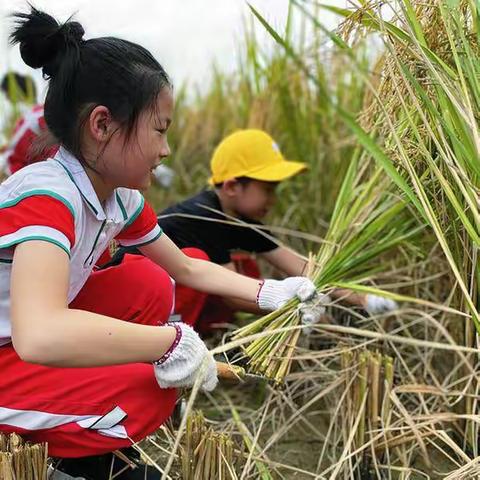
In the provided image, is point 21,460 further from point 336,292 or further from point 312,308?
point 336,292

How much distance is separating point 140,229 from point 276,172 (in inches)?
31.9

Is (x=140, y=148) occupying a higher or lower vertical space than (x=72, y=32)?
lower

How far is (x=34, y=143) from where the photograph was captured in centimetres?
130

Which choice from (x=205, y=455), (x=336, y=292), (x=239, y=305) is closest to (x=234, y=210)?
(x=239, y=305)

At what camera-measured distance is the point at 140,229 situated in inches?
57.3

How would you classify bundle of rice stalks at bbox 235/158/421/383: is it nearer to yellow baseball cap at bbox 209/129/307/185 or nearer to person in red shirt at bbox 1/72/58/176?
yellow baseball cap at bbox 209/129/307/185

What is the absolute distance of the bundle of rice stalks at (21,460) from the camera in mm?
1095

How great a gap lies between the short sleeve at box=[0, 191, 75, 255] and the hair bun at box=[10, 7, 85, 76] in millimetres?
231

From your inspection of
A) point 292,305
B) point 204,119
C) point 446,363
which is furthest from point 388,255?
point 204,119

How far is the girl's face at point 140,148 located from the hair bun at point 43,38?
0.52 ft

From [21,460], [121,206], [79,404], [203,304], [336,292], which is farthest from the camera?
[203,304]

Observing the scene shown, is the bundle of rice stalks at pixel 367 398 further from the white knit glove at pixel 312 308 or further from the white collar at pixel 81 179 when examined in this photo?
the white collar at pixel 81 179

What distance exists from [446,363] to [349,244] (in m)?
0.45

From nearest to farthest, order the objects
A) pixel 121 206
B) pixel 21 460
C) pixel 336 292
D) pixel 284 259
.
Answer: pixel 21 460, pixel 121 206, pixel 336 292, pixel 284 259
